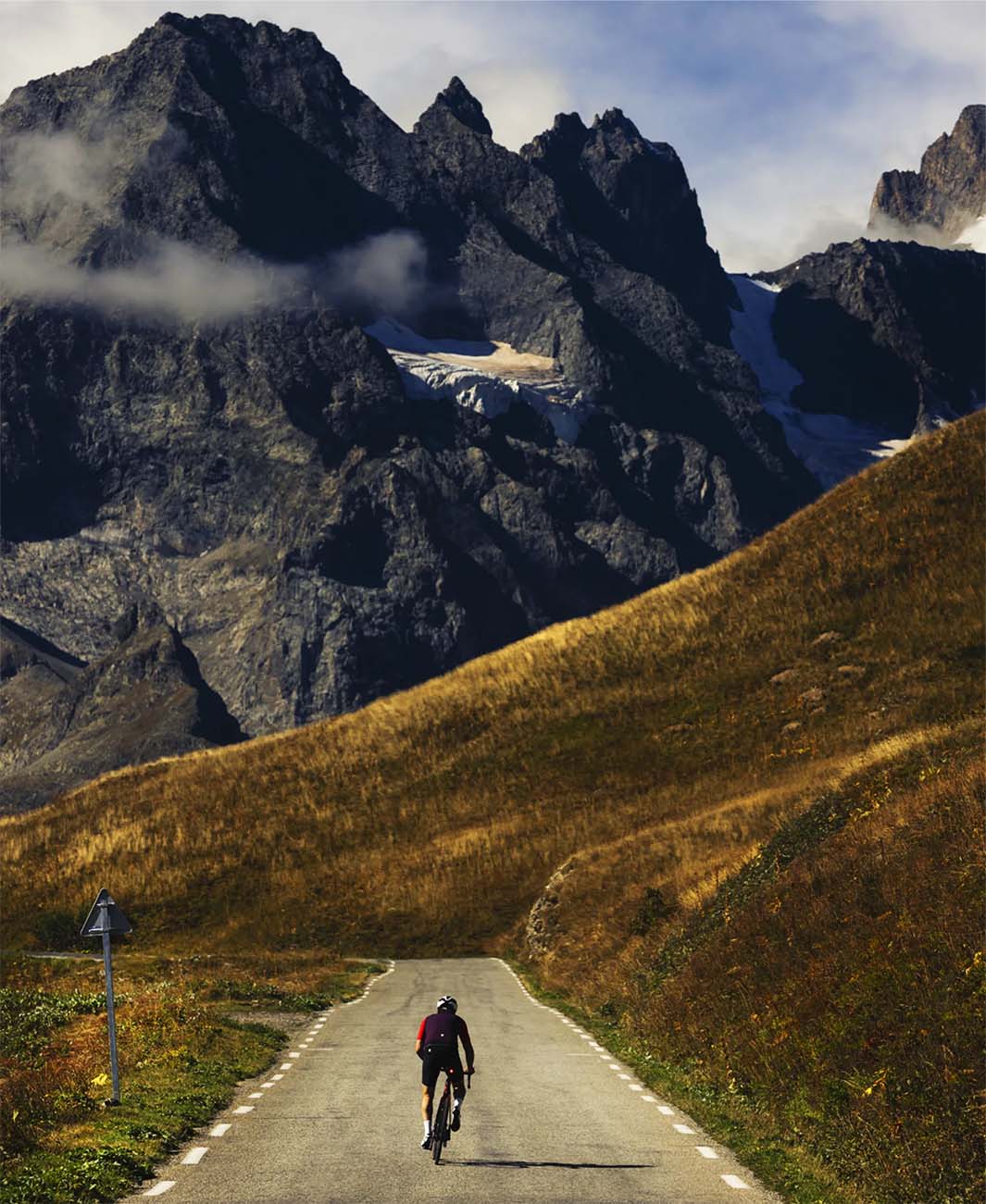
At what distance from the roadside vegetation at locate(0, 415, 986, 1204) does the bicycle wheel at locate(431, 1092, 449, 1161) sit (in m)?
3.65

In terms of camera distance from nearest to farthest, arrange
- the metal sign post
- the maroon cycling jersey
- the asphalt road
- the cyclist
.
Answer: the asphalt road → the cyclist → the maroon cycling jersey → the metal sign post

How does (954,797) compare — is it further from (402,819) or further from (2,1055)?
(402,819)

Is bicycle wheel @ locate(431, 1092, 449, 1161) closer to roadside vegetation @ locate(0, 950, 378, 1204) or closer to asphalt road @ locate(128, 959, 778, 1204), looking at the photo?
asphalt road @ locate(128, 959, 778, 1204)

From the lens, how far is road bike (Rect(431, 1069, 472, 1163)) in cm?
1888

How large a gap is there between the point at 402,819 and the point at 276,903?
39.1 ft

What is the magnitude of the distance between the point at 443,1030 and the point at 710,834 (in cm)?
4068

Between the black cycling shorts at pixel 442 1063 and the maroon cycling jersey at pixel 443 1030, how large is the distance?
9cm

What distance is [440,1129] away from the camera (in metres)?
19.0

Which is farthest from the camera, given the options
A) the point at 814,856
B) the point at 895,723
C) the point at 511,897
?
the point at 895,723

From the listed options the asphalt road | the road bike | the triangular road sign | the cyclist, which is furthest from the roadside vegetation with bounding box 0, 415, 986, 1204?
the triangular road sign

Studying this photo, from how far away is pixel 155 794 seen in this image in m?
96.3

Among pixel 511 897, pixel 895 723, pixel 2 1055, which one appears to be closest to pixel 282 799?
pixel 511 897

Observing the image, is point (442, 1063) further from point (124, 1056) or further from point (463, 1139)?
point (124, 1056)

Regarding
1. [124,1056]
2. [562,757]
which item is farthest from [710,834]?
[124,1056]
